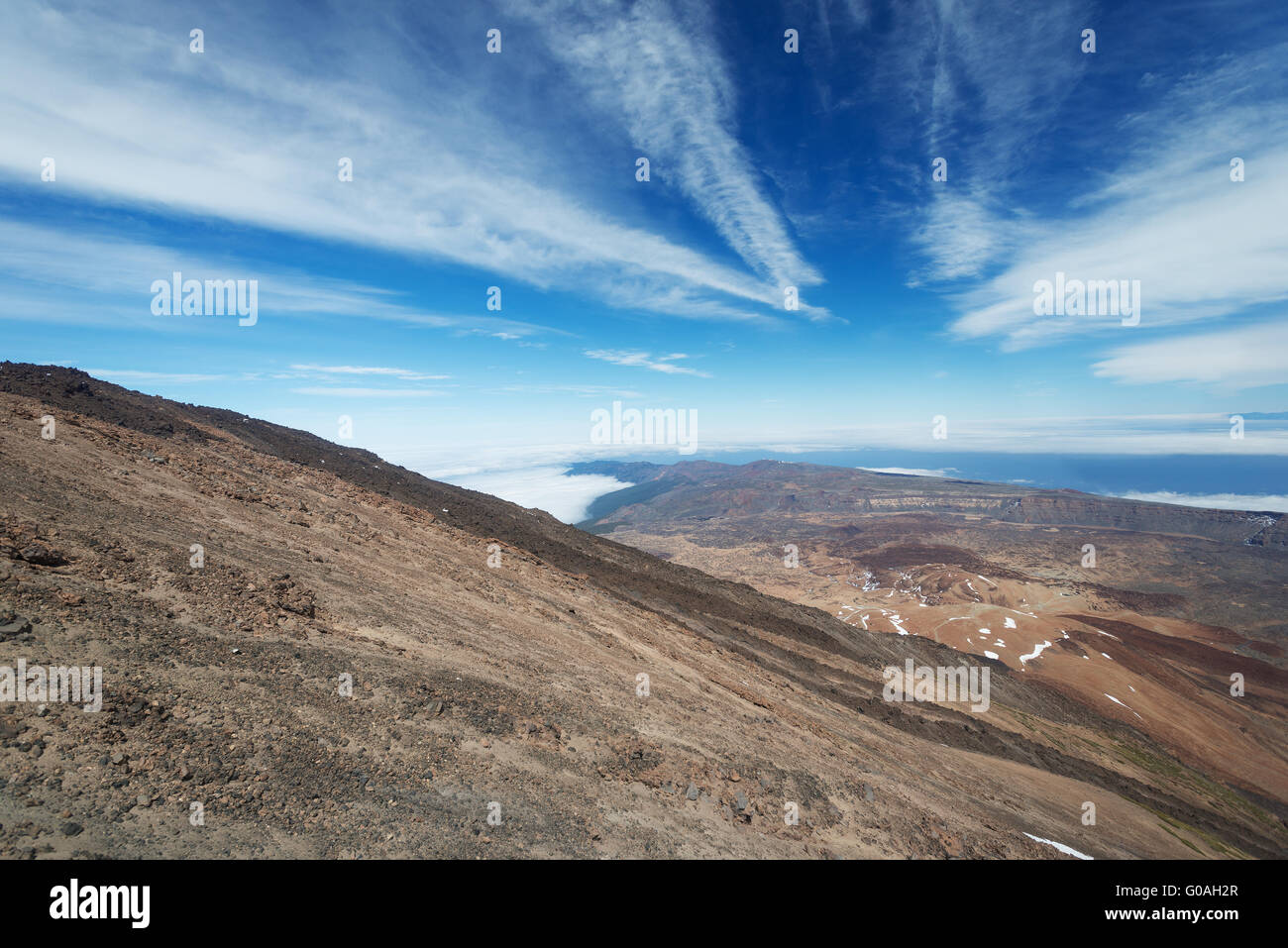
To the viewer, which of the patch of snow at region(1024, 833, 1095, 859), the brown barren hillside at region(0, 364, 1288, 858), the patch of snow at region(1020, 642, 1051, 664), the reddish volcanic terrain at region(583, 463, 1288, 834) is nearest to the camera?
the brown barren hillside at region(0, 364, 1288, 858)

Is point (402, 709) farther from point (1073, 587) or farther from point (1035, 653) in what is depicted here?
point (1073, 587)

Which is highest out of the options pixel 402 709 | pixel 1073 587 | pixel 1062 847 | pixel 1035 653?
pixel 402 709

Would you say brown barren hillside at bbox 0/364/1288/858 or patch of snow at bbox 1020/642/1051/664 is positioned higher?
brown barren hillside at bbox 0/364/1288/858

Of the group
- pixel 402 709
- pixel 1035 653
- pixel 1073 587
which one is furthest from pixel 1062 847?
pixel 1073 587

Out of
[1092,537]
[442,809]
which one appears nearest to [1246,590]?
[1092,537]

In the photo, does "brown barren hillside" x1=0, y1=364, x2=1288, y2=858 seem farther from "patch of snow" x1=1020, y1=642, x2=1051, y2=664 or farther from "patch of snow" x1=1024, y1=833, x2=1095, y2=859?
"patch of snow" x1=1020, y1=642, x2=1051, y2=664

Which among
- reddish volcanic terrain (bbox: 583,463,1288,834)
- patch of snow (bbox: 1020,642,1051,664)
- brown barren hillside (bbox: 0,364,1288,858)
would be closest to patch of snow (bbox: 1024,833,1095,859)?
brown barren hillside (bbox: 0,364,1288,858)
